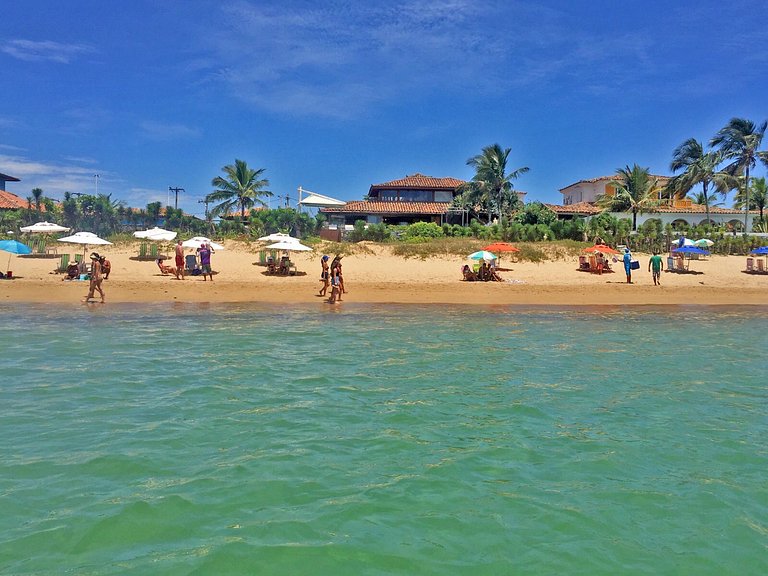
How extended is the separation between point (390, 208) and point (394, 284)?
Result: 76.7ft

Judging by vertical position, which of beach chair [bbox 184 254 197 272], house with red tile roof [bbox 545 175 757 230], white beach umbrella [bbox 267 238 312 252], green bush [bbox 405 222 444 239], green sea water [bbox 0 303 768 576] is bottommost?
green sea water [bbox 0 303 768 576]

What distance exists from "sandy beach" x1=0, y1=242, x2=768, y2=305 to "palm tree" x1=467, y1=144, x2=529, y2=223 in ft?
44.4

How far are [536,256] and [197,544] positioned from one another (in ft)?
90.8

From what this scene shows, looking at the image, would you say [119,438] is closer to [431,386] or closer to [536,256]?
[431,386]

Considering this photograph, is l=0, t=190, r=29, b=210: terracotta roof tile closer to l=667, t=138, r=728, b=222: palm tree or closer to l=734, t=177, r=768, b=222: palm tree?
l=667, t=138, r=728, b=222: palm tree

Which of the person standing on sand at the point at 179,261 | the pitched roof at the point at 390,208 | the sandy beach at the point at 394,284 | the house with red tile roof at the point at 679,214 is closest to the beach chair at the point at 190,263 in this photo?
the sandy beach at the point at 394,284

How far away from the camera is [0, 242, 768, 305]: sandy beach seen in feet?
71.9

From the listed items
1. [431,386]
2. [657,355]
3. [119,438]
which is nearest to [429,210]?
[657,355]

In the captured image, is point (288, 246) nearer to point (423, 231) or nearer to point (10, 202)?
point (423, 231)

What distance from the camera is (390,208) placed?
156 ft

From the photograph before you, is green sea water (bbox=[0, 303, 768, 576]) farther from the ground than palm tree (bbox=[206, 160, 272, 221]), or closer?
closer

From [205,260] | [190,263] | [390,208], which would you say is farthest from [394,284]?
[390,208]

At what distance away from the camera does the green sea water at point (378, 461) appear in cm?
397

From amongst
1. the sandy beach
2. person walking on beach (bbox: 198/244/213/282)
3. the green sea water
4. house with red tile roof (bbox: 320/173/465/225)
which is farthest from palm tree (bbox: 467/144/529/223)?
the green sea water
